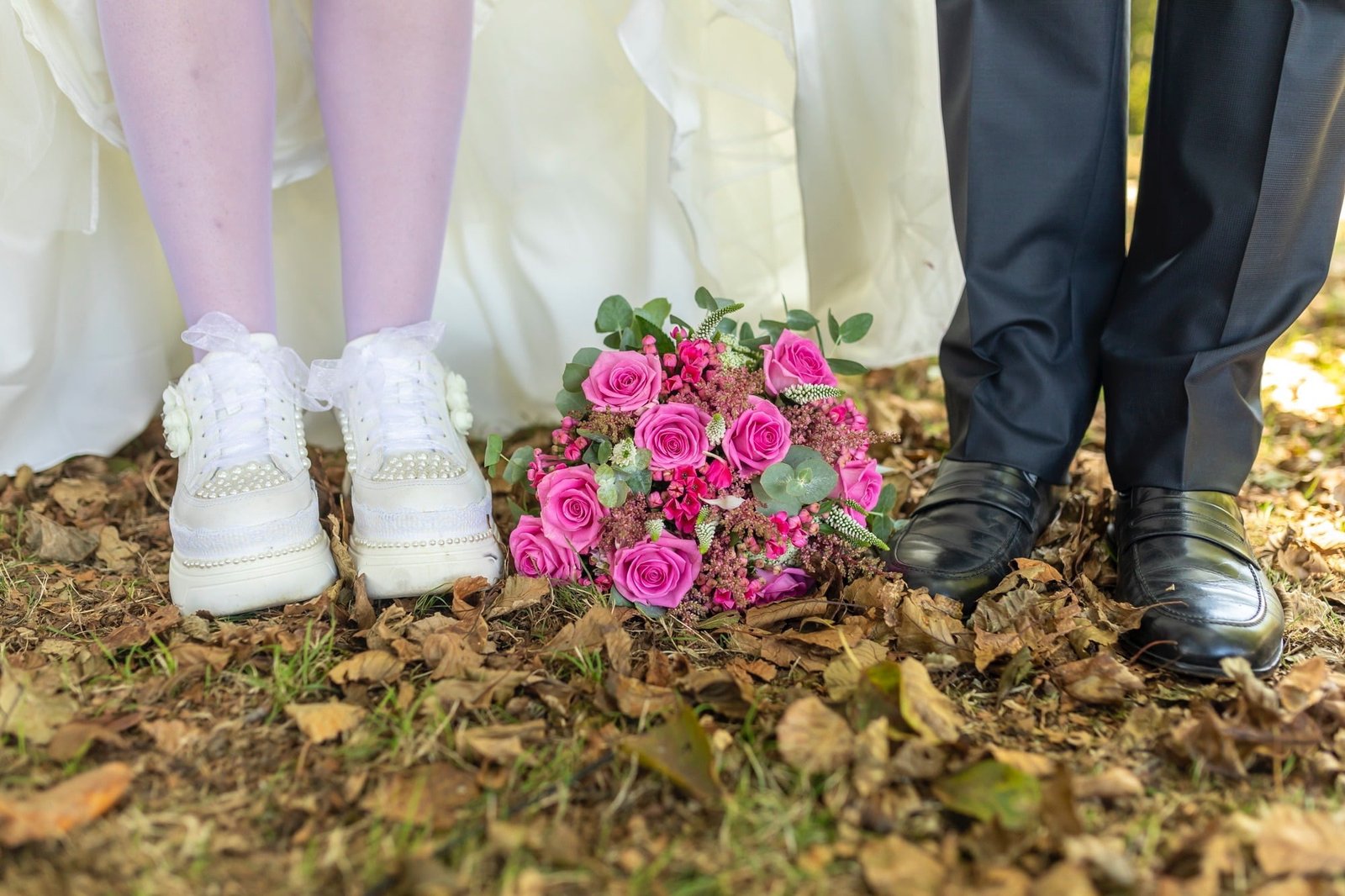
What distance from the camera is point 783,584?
108 cm

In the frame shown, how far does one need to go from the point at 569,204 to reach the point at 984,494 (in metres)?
0.79

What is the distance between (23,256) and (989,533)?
131cm

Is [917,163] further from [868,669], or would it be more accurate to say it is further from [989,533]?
[868,669]

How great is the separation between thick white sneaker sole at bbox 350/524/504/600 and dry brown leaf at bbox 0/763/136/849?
A: 1.13 feet

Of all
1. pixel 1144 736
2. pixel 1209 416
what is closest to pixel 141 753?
pixel 1144 736

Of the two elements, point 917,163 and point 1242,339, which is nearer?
point 1242,339

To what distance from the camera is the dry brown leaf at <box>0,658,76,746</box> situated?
0.80m

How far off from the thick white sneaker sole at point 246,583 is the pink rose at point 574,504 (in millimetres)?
266

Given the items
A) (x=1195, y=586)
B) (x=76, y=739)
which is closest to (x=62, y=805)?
(x=76, y=739)

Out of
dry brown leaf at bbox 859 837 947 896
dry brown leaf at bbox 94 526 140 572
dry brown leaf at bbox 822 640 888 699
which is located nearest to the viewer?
dry brown leaf at bbox 859 837 947 896

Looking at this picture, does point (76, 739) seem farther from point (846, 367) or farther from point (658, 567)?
point (846, 367)

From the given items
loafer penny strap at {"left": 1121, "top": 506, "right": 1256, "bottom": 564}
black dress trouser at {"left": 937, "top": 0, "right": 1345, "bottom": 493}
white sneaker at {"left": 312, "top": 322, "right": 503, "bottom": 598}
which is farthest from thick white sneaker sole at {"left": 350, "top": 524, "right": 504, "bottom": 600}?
loafer penny strap at {"left": 1121, "top": 506, "right": 1256, "bottom": 564}

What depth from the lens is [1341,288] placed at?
240cm

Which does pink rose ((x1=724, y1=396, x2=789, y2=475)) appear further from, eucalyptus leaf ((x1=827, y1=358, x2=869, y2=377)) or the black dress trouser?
the black dress trouser
